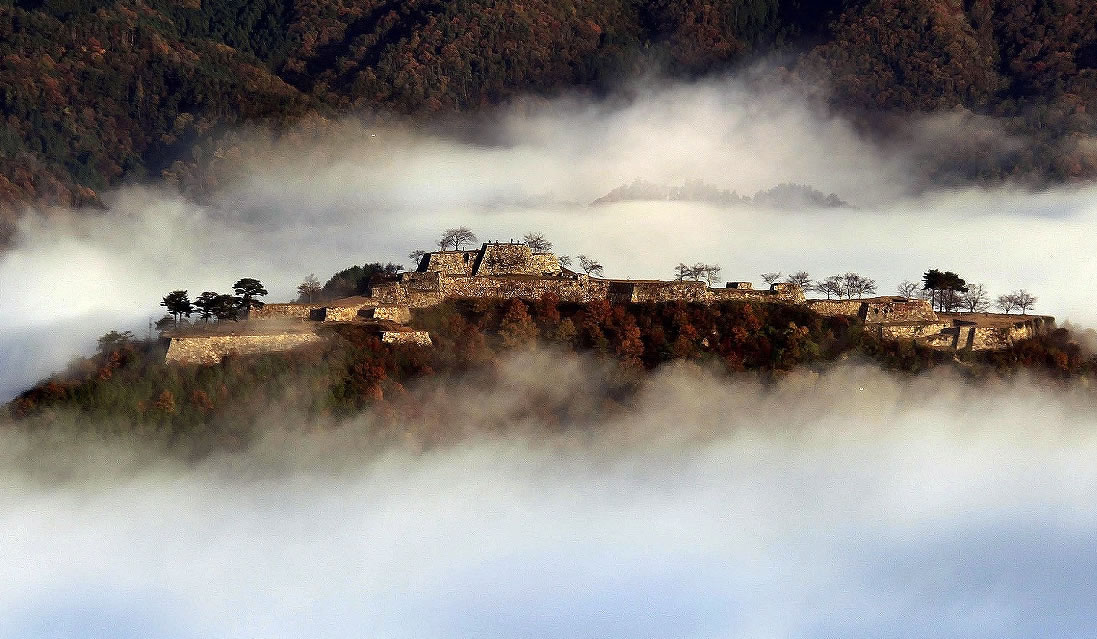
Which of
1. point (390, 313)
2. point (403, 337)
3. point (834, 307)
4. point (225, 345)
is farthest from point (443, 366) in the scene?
point (834, 307)

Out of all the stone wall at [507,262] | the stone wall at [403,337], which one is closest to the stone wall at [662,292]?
the stone wall at [507,262]

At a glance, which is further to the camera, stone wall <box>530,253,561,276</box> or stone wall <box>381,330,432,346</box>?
stone wall <box>530,253,561,276</box>

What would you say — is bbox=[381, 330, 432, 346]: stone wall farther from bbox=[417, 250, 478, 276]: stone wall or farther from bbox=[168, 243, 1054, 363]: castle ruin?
bbox=[417, 250, 478, 276]: stone wall

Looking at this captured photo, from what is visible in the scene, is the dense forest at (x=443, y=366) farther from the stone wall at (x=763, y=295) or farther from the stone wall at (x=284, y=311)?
the stone wall at (x=284, y=311)

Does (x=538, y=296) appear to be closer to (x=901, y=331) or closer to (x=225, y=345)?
(x=225, y=345)

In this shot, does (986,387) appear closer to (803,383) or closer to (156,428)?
(803,383)

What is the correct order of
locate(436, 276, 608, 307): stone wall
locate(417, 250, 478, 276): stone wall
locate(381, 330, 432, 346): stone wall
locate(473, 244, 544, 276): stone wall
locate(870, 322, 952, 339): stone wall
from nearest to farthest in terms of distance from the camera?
locate(381, 330, 432, 346): stone wall, locate(436, 276, 608, 307): stone wall, locate(870, 322, 952, 339): stone wall, locate(473, 244, 544, 276): stone wall, locate(417, 250, 478, 276): stone wall

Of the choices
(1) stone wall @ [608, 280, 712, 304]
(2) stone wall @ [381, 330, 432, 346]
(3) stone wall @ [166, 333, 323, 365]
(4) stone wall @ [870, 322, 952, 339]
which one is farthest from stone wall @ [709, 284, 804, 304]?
(3) stone wall @ [166, 333, 323, 365]
